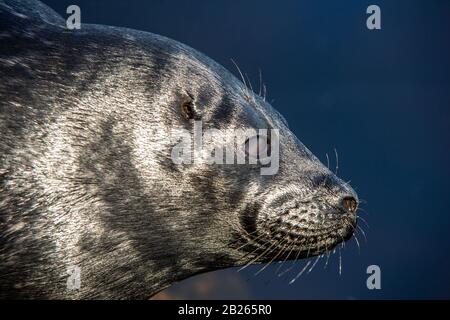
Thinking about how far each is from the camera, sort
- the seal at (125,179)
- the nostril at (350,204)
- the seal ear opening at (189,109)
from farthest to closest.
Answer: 1. the nostril at (350,204)
2. the seal ear opening at (189,109)
3. the seal at (125,179)

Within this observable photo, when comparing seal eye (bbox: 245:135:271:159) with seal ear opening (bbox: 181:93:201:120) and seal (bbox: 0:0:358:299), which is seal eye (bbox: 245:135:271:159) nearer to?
seal (bbox: 0:0:358:299)

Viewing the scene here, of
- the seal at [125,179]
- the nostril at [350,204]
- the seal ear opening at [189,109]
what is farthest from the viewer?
the nostril at [350,204]

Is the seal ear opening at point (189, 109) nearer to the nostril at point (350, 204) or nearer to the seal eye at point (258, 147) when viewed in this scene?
the seal eye at point (258, 147)

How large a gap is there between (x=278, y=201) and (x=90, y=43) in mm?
1352

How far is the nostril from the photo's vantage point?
228 centimetres

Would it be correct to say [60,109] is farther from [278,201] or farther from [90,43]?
[278,201]

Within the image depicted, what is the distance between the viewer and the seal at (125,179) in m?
1.84

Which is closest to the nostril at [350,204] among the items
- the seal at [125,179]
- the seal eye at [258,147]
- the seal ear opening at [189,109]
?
the seal at [125,179]

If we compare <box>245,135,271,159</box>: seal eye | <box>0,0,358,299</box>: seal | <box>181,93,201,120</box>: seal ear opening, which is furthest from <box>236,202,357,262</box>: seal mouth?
<box>181,93,201,120</box>: seal ear opening

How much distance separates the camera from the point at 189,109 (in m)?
2.15

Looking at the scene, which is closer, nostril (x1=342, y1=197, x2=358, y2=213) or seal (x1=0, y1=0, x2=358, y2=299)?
seal (x1=0, y1=0, x2=358, y2=299)

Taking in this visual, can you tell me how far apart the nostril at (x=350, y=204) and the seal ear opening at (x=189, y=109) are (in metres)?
0.96

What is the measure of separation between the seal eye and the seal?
70 mm

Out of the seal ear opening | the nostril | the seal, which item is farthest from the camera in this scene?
the nostril
